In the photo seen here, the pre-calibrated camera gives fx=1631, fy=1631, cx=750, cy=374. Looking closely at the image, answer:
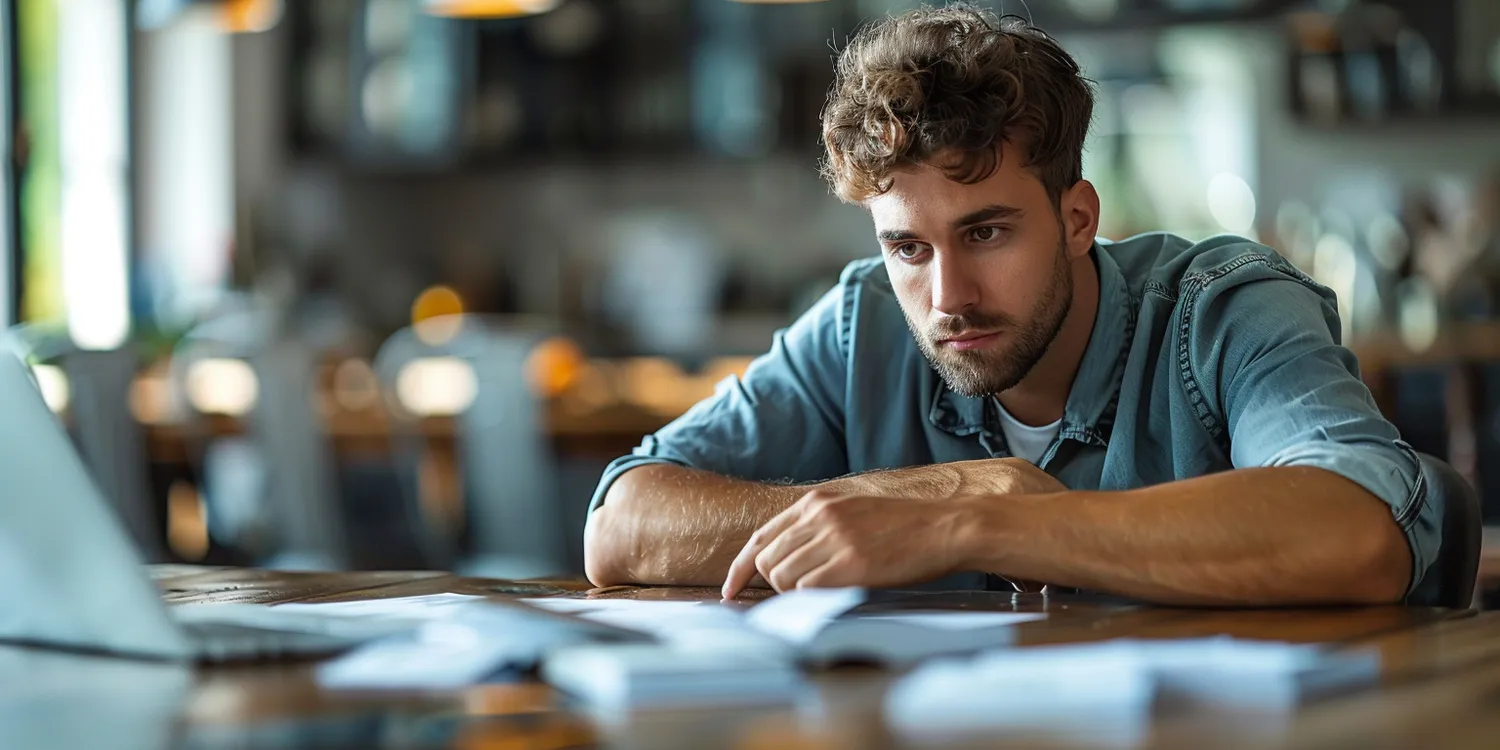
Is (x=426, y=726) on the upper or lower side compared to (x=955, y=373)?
lower

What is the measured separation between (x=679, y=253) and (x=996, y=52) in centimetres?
533

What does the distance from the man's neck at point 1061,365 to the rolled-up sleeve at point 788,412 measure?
0.19 metres

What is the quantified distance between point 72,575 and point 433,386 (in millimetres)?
3171

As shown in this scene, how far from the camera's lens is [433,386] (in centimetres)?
413

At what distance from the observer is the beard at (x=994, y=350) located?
4.87ft

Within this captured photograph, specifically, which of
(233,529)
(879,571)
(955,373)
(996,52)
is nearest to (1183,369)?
(955,373)

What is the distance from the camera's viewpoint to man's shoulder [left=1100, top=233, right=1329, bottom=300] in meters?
1.46

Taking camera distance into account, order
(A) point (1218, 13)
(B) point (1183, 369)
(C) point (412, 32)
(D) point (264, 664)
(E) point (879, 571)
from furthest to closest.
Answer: (C) point (412, 32)
(A) point (1218, 13)
(B) point (1183, 369)
(E) point (879, 571)
(D) point (264, 664)

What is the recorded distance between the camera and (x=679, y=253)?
6801 millimetres

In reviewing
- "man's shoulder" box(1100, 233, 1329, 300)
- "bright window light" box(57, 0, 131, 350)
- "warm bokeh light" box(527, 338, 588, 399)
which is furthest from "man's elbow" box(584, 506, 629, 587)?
"bright window light" box(57, 0, 131, 350)

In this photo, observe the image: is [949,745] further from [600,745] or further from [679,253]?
[679,253]

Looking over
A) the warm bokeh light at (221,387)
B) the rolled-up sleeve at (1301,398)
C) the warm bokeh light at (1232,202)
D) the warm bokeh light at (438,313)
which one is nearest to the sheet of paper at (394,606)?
the rolled-up sleeve at (1301,398)

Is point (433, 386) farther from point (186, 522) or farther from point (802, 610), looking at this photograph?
point (802, 610)

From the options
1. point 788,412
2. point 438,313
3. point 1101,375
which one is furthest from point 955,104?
point 438,313
